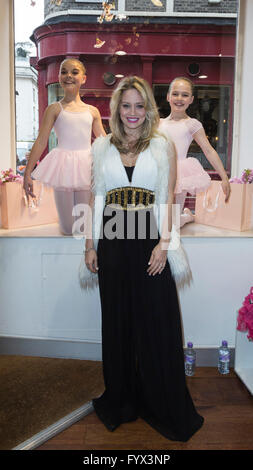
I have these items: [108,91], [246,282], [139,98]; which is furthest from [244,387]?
[108,91]

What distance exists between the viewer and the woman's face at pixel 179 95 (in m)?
2.41

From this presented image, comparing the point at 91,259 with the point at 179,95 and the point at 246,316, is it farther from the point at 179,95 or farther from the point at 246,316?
the point at 179,95

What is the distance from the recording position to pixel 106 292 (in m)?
1.90

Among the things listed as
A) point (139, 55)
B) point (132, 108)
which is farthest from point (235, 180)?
point (132, 108)

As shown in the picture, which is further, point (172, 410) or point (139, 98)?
point (172, 410)

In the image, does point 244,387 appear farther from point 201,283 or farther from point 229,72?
point 229,72

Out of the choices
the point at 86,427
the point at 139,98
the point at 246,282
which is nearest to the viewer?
the point at 139,98

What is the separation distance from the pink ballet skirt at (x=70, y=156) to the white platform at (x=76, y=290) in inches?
14.7

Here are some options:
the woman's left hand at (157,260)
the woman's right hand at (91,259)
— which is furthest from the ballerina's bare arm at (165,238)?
the woman's right hand at (91,259)

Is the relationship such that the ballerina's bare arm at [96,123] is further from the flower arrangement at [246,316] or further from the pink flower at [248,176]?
the flower arrangement at [246,316]

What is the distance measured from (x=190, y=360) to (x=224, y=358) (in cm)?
21

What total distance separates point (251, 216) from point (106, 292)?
1.29 metres

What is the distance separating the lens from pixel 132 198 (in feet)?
5.89

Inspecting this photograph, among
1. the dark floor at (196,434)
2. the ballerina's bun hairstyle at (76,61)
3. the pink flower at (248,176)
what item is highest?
the ballerina's bun hairstyle at (76,61)
